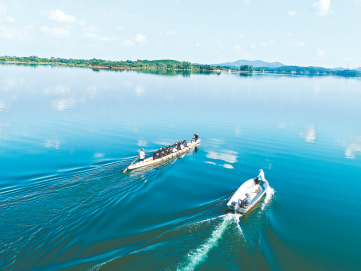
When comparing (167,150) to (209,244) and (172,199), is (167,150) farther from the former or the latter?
(209,244)

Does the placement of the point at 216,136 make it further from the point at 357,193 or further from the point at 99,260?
the point at 99,260

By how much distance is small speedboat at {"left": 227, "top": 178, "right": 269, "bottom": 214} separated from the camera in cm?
1959

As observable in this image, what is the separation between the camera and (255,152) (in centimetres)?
3403

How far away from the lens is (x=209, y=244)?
15.4 meters

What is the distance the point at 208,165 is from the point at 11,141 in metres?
27.3

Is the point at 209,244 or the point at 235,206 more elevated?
the point at 235,206

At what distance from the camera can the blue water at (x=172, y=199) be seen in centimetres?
1466

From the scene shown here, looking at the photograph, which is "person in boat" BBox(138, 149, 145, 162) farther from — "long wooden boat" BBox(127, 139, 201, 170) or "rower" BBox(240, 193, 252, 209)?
"rower" BBox(240, 193, 252, 209)

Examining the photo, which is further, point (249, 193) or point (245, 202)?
point (249, 193)

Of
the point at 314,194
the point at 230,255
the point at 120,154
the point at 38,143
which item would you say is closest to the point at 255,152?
the point at 314,194

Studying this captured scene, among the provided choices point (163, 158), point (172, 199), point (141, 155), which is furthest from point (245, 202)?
point (163, 158)

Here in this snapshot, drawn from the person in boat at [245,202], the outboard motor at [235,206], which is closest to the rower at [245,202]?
the person in boat at [245,202]

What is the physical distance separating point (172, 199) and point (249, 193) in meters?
7.40

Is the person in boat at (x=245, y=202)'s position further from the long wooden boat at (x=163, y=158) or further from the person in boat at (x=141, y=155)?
the person in boat at (x=141, y=155)
